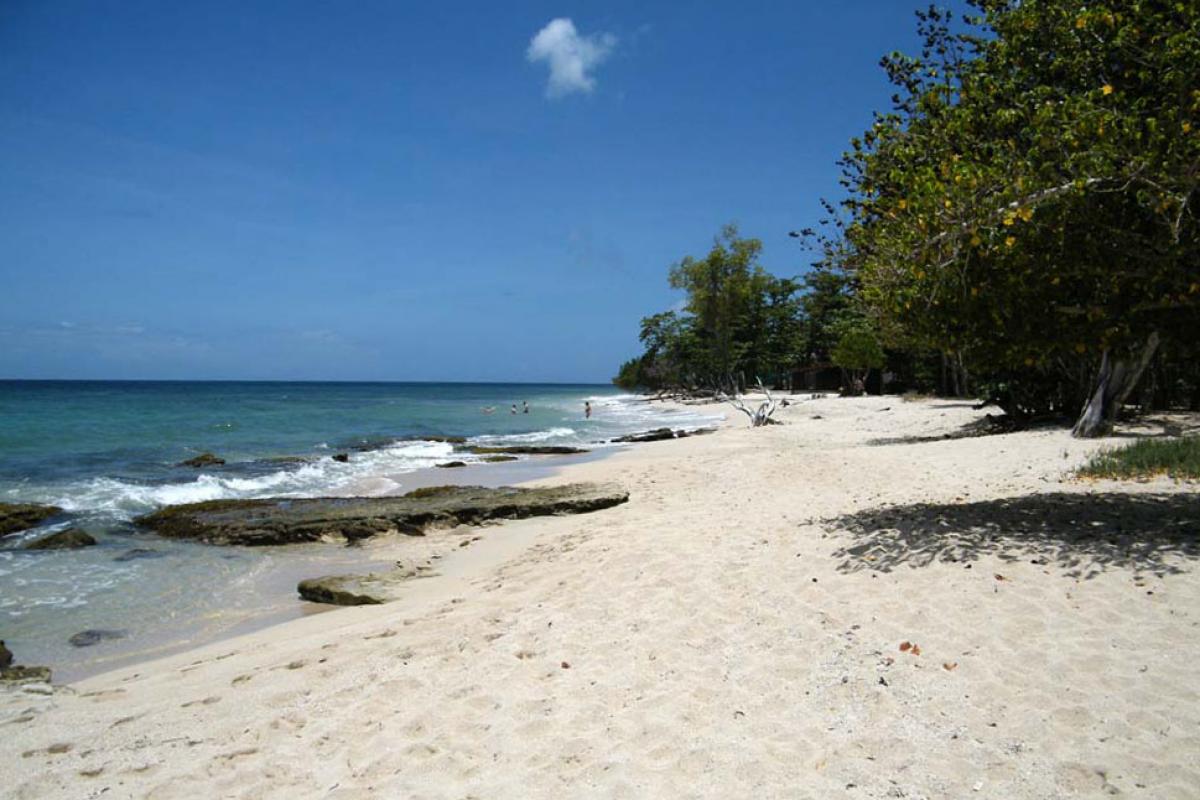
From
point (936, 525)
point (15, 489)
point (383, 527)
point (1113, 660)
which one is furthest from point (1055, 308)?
point (15, 489)

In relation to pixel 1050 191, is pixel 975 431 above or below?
below

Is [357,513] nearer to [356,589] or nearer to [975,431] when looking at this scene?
[356,589]

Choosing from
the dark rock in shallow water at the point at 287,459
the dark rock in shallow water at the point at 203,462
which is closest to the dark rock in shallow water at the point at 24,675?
the dark rock in shallow water at the point at 287,459

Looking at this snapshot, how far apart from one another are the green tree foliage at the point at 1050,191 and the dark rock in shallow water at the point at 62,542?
13496 mm

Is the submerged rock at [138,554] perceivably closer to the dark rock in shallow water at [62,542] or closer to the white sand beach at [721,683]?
the dark rock in shallow water at [62,542]

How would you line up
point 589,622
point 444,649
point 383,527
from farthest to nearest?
point 383,527, point 589,622, point 444,649

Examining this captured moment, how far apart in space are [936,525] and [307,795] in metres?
7.31

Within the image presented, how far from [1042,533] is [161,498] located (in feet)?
60.4

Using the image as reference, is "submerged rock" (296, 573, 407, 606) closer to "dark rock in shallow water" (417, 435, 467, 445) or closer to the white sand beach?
the white sand beach

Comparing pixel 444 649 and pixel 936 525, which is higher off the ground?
pixel 936 525

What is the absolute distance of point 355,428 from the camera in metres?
42.8

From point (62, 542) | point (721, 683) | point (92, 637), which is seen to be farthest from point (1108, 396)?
point (62, 542)

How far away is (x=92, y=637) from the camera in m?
7.86

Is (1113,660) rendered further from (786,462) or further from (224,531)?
(224,531)
